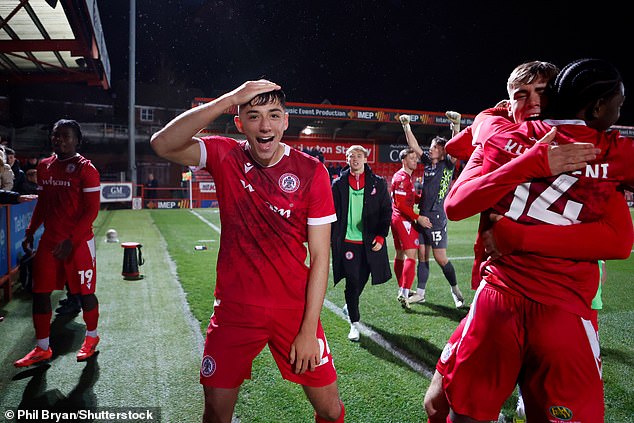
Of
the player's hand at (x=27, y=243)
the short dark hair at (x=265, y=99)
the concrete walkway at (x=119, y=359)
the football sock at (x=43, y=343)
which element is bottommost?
the concrete walkway at (x=119, y=359)

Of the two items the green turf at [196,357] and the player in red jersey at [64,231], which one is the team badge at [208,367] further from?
the player in red jersey at [64,231]

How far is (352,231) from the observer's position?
17.6 feet

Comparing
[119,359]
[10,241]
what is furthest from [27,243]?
[10,241]

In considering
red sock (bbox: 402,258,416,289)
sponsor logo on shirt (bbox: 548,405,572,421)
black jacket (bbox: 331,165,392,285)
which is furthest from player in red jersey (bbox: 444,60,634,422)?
red sock (bbox: 402,258,416,289)

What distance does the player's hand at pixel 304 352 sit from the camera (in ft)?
7.25

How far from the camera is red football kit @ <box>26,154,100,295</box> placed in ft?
14.3

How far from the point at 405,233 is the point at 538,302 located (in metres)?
4.80

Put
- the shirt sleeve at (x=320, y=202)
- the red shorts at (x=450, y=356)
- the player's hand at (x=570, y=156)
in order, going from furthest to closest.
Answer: the shirt sleeve at (x=320, y=202), the red shorts at (x=450, y=356), the player's hand at (x=570, y=156)

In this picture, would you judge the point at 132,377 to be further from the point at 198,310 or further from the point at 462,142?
the point at 462,142

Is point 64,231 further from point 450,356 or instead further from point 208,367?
Answer: point 450,356

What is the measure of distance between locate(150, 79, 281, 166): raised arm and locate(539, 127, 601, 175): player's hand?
1246 mm

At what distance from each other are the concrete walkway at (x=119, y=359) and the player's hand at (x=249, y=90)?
8.21 ft

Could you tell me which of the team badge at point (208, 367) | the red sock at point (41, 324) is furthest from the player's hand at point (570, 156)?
the red sock at point (41, 324)

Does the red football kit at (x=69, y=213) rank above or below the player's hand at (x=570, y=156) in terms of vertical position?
below
